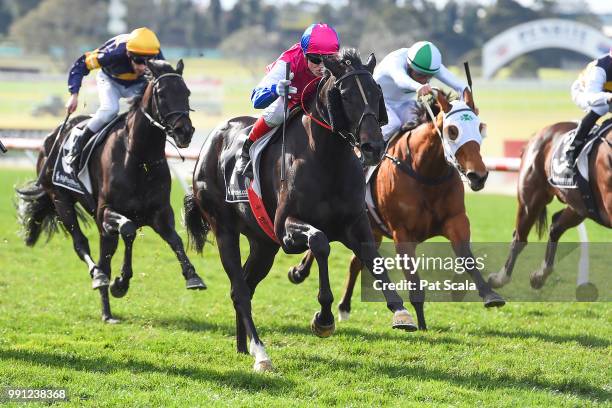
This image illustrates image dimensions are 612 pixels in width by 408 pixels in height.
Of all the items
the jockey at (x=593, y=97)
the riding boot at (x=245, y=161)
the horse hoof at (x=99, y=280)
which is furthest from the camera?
the jockey at (x=593, y=97)

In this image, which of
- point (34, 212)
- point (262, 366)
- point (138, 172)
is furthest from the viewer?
point (34, 212)

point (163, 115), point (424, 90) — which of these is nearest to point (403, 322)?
point (424, 90)

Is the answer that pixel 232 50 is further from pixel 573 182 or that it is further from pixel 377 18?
pixel 573 182

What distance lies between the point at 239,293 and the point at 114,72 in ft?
9.41

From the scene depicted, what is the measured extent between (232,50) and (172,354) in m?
56.7

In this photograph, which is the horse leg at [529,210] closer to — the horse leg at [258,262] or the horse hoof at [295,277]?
the horse hoof at [295,277]

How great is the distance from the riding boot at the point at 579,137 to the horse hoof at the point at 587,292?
1181 millimetres

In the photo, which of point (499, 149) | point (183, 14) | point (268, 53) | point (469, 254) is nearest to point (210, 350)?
point (469, 254)

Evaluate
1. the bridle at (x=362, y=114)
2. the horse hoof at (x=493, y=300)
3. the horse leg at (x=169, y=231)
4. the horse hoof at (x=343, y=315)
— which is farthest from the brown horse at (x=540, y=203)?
the bridle at (x=362, y=114)

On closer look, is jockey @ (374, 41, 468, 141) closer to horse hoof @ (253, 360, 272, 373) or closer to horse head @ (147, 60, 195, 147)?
horse head @ (147, 60, 195, 147)

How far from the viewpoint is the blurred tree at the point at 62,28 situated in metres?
63.9

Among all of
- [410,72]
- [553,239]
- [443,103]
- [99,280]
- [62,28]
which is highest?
[62,28]

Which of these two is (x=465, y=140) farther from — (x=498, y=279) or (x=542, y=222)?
(x=542, y=222)

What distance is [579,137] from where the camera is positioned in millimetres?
7938
